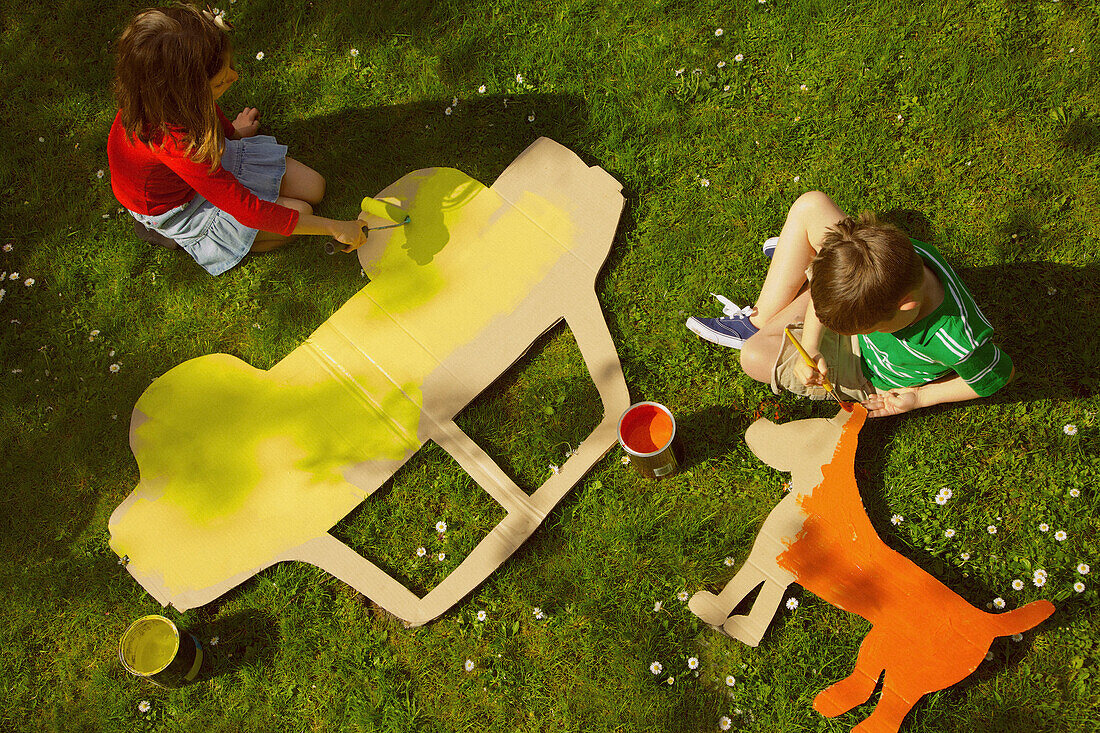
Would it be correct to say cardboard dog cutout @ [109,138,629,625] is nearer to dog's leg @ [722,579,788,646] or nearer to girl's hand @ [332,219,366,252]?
girl's hand @ [332,219,366,252]

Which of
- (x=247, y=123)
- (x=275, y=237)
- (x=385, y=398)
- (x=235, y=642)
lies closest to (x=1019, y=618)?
(x=385, y=398)

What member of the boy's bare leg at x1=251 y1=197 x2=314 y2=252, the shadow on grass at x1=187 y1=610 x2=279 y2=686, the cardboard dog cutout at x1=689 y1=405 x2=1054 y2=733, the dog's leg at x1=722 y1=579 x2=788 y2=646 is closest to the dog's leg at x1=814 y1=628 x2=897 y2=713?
the cardboard dog cutout at x1=689 y1=405 x2=1054 y2=733

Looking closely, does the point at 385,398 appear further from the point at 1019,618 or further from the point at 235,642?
the point at 1019,618

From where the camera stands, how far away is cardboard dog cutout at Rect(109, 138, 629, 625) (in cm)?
295

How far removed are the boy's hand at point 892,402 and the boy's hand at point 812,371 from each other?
0.23m

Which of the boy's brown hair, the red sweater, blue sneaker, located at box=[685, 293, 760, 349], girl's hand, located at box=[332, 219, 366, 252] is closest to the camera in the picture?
the boy's brown hair

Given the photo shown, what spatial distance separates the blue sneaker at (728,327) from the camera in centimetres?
301

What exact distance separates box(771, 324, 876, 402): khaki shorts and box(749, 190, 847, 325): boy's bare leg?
0.59ft

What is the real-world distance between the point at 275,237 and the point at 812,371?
2.34m

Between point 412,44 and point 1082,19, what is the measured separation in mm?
2971

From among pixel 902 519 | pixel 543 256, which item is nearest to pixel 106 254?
pixel 543 256

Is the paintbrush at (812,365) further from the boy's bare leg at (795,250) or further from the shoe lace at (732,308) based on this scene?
the shoe lace at (732,308)

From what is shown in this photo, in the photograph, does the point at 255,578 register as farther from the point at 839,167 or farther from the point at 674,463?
the point at 839,167

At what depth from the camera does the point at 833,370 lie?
2.68 meters
